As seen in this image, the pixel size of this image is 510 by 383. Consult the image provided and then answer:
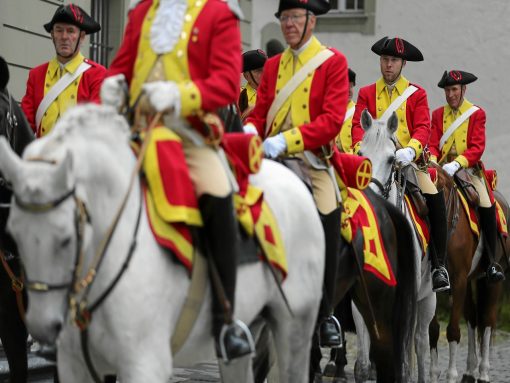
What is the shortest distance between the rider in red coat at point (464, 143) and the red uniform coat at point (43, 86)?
4575 millimetres

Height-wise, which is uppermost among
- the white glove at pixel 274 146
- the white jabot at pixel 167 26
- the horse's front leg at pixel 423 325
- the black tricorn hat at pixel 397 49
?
the white jabot at pixel 167 26

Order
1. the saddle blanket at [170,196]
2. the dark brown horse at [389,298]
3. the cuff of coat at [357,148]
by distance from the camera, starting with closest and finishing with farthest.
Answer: the saddle blanket at [170,196], the dark brown horse at [389,298], the cuff of coat at [357,148]

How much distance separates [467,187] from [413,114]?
5.69 feet

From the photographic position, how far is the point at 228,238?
18.5 feet

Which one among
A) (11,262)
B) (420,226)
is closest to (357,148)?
(420,226)

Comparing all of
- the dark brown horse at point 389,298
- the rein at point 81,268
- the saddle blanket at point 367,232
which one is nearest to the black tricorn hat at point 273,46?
the dark brown horse at point 389,298

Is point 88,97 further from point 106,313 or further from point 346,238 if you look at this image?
point 106,313

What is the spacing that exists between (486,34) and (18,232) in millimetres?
17000

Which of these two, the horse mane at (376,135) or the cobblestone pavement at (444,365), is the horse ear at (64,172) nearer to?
the horse mane at (376,135)

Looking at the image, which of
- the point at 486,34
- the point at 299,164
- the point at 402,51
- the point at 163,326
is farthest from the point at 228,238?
the point at 486,34

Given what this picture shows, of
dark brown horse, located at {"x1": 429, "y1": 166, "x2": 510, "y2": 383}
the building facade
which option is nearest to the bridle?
dark brown horse, located at {"x1": 429, "y1": 166, "x2": 510, "y2": 383}

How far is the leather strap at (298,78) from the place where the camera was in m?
7.54

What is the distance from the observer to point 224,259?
221 inches

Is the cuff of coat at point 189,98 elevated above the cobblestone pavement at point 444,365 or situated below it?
above
